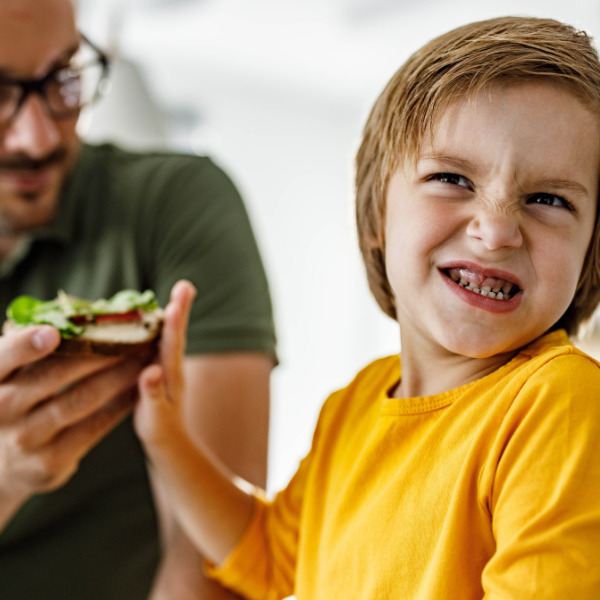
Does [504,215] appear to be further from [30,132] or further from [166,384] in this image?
[30,132]

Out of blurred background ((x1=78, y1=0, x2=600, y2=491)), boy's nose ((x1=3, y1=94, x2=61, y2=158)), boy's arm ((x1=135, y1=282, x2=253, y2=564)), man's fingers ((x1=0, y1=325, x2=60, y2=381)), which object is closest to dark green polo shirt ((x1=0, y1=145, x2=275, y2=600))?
boy's nose ((x1=3, y1=94, x2=61, y2=158))

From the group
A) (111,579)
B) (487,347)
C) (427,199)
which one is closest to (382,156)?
(427,199)

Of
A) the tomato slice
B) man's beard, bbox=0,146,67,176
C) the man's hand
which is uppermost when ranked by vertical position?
man's beard, bbox=0,146,67,176

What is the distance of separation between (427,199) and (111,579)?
1.03 m

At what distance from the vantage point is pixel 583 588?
0.58 m

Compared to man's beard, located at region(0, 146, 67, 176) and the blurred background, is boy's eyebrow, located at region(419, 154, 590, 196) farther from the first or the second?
the blurred background

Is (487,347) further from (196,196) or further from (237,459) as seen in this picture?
(196,196)

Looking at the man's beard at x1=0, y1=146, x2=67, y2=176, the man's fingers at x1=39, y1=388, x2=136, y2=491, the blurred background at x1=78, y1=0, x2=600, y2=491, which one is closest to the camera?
the man's fingers at x1=39, y1=388, x2=136, y2=491

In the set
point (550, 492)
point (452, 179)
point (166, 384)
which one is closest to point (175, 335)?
point (166, 384)

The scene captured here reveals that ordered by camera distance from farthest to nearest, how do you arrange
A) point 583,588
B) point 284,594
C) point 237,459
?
point 237,459 < point 284,594 < point 583,588

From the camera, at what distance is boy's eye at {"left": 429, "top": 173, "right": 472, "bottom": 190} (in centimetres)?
75

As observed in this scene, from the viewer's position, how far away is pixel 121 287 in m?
1.43

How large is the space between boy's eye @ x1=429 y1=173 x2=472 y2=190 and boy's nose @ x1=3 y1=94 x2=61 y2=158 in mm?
860

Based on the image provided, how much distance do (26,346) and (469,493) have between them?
614mm
